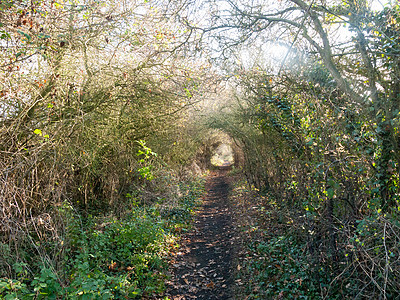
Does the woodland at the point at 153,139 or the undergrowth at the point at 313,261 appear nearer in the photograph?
the undergrowth at the point at 313,261

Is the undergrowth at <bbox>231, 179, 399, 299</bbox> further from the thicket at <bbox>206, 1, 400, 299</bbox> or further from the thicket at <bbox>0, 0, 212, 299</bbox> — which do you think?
the thicket at <bbox>0, 0, 212, 299</bbox>

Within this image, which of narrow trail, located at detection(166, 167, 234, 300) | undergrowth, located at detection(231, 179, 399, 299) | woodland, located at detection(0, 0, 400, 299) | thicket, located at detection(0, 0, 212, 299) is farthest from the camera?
narrow trail, located at detection(166, 167, 234, 300)

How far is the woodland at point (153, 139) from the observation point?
11.3 ft

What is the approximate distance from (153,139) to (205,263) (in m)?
4.48

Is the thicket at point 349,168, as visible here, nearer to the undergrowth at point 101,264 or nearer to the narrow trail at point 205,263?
the narrow trail at point 205,263

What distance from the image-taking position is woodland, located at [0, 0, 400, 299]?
3.46 meters

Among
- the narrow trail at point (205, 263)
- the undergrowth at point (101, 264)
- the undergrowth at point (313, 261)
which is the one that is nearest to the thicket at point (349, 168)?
the undergrowth at point (313, 261)

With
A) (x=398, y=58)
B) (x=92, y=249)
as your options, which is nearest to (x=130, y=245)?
(x=92, y=249)

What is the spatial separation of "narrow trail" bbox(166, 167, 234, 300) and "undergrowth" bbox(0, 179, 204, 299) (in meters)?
0.31

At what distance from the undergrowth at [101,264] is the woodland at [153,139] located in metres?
0.03

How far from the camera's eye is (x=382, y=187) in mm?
Result: 3367

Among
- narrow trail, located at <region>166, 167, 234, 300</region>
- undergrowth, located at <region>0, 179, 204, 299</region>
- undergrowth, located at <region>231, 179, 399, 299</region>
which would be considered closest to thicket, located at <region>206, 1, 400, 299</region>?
undergrowth, located at <region>231, 179, 399, 299</region>

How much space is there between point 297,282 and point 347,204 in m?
1.35

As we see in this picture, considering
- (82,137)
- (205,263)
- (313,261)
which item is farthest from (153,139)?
(313,261)
